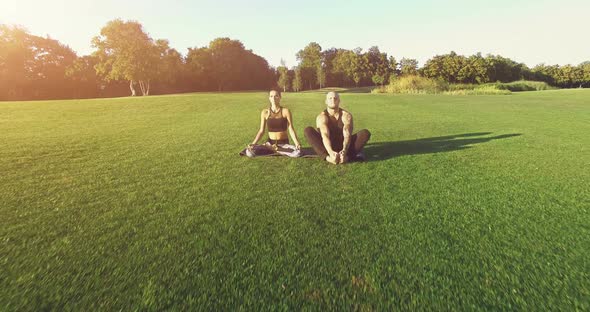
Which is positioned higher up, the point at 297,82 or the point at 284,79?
the point at 284,79

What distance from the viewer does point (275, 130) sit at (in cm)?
638

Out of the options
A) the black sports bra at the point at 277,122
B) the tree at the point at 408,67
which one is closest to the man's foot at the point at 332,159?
the black sports bra at the point at 277,122

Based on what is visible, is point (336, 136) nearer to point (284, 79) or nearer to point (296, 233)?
point (296, 233)

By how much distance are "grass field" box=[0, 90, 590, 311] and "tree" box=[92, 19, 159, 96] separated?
157ft

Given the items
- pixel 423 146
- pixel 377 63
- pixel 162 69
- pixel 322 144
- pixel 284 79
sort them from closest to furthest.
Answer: pixel 322 144 < pixel 423 146 < pixel 162 69 < pixel 284 79 < pixel 377 63

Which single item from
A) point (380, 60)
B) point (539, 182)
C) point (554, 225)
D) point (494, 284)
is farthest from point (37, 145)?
point (380, 60)

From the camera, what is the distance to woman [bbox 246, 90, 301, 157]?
610cm

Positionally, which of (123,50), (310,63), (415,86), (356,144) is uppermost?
(310,63)

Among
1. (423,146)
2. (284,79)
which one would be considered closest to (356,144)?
(423,146)

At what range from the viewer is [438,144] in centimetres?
736

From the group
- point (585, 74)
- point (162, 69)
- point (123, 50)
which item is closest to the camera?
point (123, 50)

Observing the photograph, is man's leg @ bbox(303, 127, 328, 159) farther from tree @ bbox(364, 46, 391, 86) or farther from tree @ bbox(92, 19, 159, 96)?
tree @ bbox(364, 46, 391, 86)

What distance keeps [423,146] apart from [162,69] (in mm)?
53766

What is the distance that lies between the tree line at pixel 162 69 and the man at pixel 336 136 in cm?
4159
